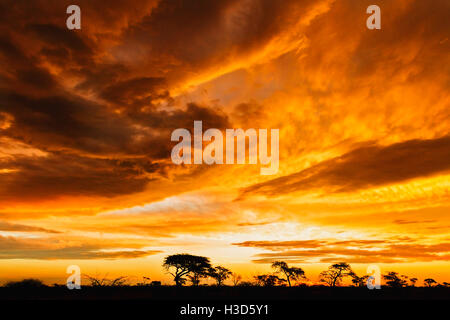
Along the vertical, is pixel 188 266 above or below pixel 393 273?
above
